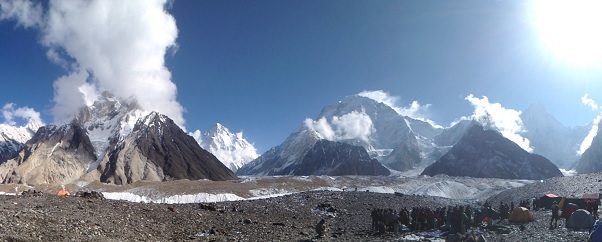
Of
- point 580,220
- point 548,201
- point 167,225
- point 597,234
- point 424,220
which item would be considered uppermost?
point 548,201

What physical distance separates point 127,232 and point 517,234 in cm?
2537

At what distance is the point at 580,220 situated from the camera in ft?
98.4

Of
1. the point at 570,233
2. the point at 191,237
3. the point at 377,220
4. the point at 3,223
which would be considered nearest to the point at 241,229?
the point at 191,237

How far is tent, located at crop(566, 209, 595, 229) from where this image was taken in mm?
29578

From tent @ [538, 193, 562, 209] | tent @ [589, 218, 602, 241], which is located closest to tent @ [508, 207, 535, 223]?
tent @ [538, 193, 562, 209]

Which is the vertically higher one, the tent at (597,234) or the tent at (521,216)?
the tent at (521,216)

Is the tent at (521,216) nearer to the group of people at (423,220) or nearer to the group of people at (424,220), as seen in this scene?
the group of people at (424,220)

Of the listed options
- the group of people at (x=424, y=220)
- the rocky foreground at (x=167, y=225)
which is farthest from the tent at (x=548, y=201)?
the group of people at (x=424, y=220)

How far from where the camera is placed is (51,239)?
904 inches

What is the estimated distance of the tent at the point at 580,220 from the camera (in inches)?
1164

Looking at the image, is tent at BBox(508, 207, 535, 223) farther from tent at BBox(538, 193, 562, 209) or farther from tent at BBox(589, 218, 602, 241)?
tent at BBox(589, 218, 602, 241)

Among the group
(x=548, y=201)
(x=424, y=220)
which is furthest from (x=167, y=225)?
(x=548, y=201)

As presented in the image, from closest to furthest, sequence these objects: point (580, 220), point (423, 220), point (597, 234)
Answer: point (597, 234) → point (580, 220) → point (423, 220)

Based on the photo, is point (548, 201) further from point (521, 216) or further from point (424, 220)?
point (424, 220)
